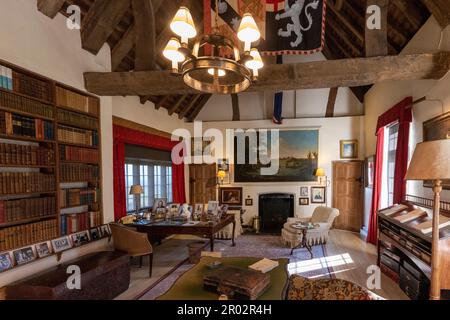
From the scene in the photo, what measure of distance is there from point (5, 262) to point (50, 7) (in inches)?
125

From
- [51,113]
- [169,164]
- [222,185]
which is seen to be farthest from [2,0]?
[222,185]

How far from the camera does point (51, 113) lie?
11.6 ft

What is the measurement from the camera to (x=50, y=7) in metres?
3.46

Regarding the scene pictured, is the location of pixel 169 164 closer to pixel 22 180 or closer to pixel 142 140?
pixel 142 140

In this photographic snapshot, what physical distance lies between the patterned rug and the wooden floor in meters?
0.16

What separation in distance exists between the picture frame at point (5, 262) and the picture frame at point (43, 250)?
33 centimetres

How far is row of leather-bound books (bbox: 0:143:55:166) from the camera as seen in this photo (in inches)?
116

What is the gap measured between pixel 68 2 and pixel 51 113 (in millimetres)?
1670

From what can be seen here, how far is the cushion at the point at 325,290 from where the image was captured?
1.82 m

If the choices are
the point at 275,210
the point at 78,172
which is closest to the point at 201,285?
the point at 78,172

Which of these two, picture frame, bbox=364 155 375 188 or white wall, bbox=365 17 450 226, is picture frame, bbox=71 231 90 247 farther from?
picture frame, bbox=364 155 375 188

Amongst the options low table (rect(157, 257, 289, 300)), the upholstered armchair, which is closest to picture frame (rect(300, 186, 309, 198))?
the upholstered armchair

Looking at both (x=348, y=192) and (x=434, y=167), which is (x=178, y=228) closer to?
(x=434, y=167)

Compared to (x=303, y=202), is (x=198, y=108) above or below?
above
